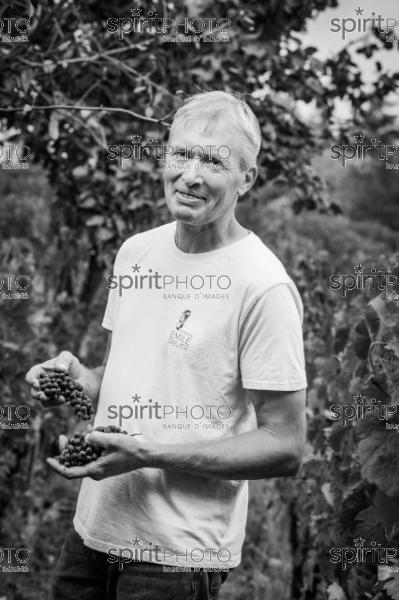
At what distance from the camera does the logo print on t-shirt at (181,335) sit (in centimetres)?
183

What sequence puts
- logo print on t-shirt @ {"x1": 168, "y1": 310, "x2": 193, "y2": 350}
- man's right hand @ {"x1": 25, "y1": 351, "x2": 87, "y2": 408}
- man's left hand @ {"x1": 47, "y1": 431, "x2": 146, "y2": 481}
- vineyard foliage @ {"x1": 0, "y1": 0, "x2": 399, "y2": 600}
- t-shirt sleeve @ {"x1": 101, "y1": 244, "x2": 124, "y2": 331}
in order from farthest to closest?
vineyard foliage @ {"x1": 0, "y1": 0, "x2": 399, "y2": 600}
t-shirt sleeve @ {"x1": 101, "y1": 244, "x2": 124, "y2": 331}
man's right hand @ {"x1": 25, "y1": 351, "x2": 87, "y2": 408}
logo print on t-shirt @ {"x1": 168, "y1": 310, "x2": 193, "y2": 350}
man's left hand @ {"x1": 47, "y1": 431, "x2": 146, "y2": 481}

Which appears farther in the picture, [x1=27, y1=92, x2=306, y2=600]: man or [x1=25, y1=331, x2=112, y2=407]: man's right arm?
[x1=25, y1=331, x2=112, y2=407]: man's right arm

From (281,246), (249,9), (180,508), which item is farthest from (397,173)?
(180,508)

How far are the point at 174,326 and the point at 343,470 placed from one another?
0.96 metres

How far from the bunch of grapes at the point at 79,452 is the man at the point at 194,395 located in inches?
1.0

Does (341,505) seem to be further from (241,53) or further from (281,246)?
(281,246)

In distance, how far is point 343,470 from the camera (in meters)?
2.50

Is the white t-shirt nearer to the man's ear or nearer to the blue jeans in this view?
the blue jeans

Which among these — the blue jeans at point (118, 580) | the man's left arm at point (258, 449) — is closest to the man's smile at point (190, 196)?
the man's left arm at point (258, 449)

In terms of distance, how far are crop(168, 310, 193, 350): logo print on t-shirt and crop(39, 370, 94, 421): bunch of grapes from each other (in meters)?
0.29

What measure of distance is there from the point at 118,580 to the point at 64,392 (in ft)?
1.55

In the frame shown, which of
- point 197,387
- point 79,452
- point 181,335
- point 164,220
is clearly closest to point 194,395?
point 197,387

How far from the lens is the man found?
68.5 inches

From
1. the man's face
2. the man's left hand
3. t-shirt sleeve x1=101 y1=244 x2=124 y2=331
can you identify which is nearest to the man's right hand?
t-shirt sleeve x1=101 y1=244 x2=124 y2=331
